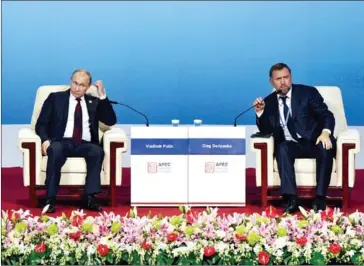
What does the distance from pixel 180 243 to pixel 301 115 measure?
233 cm

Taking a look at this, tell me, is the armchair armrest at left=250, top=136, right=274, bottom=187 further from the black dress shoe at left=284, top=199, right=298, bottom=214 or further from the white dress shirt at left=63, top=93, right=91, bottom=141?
the white dress shirt at left=63, top=93, right=91, bottom=141

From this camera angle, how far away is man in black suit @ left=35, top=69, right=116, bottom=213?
709 cm

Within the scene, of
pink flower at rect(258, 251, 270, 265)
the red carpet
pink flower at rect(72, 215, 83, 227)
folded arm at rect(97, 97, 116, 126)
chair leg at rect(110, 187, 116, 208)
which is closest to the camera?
pink flower at rect(258, 251, 270, 265)

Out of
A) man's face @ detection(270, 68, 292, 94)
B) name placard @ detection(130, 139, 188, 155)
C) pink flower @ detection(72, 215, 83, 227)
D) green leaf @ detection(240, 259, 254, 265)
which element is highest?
man's face @ detection(270, 68, 292, 94)

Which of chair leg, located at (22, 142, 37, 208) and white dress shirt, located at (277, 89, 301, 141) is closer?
chair leg, located at (22, 142, 37, 208)

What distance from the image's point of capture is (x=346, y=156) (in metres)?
7.09

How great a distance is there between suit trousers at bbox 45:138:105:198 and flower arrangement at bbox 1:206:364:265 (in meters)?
1.70

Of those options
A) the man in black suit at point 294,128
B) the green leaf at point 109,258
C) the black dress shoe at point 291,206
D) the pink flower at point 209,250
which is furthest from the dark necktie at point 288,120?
the green leaf at point 109,258

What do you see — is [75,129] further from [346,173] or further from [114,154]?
[346,173]

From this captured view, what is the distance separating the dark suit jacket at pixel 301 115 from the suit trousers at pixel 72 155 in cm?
120

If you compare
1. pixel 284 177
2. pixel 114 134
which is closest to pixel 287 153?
pixel 284 177

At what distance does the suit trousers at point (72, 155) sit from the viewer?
708cm

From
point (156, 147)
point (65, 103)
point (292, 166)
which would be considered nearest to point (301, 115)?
point (292, 166)

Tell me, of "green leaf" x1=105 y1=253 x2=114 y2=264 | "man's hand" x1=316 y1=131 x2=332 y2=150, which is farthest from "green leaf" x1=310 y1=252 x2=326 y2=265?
"man's hand" x1=316 y1=131 x2=332 y2=150
